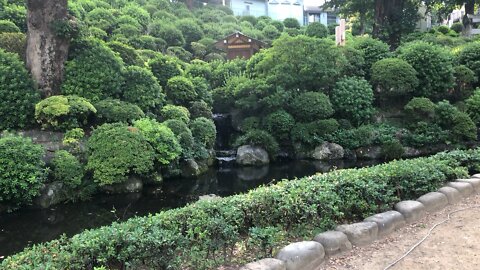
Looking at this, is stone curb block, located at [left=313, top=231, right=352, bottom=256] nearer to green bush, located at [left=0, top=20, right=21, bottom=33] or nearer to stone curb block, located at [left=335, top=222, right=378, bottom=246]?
stone curb block, located at [left=335, top=222, right=378, bottom=246]

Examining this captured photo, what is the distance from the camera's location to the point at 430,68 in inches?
625

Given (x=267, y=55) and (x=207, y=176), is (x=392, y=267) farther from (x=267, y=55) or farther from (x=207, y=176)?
(x=267, y=55)

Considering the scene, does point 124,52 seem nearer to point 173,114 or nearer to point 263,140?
point 173,114

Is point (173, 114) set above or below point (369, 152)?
above

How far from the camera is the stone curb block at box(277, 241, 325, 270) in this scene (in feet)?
12.1

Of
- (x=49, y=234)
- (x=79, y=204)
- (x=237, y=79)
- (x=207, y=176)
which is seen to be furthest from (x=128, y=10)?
(x=49, y=234)

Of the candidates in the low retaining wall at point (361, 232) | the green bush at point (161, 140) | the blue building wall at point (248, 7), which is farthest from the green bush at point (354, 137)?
the blue building wall at point (248, 7)

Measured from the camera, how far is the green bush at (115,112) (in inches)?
445

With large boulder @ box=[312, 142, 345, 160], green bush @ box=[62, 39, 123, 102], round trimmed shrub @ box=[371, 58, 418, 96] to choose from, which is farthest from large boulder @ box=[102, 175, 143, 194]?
round trimmed shrub @ box=[371, 58, 418, 96]

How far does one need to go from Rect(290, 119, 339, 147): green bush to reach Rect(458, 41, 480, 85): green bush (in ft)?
22.6

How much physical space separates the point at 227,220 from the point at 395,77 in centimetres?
1329

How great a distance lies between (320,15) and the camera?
43.6 metres

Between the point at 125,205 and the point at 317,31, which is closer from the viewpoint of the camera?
the point at 125,205

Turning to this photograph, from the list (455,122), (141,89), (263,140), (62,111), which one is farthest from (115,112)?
(455,122)
